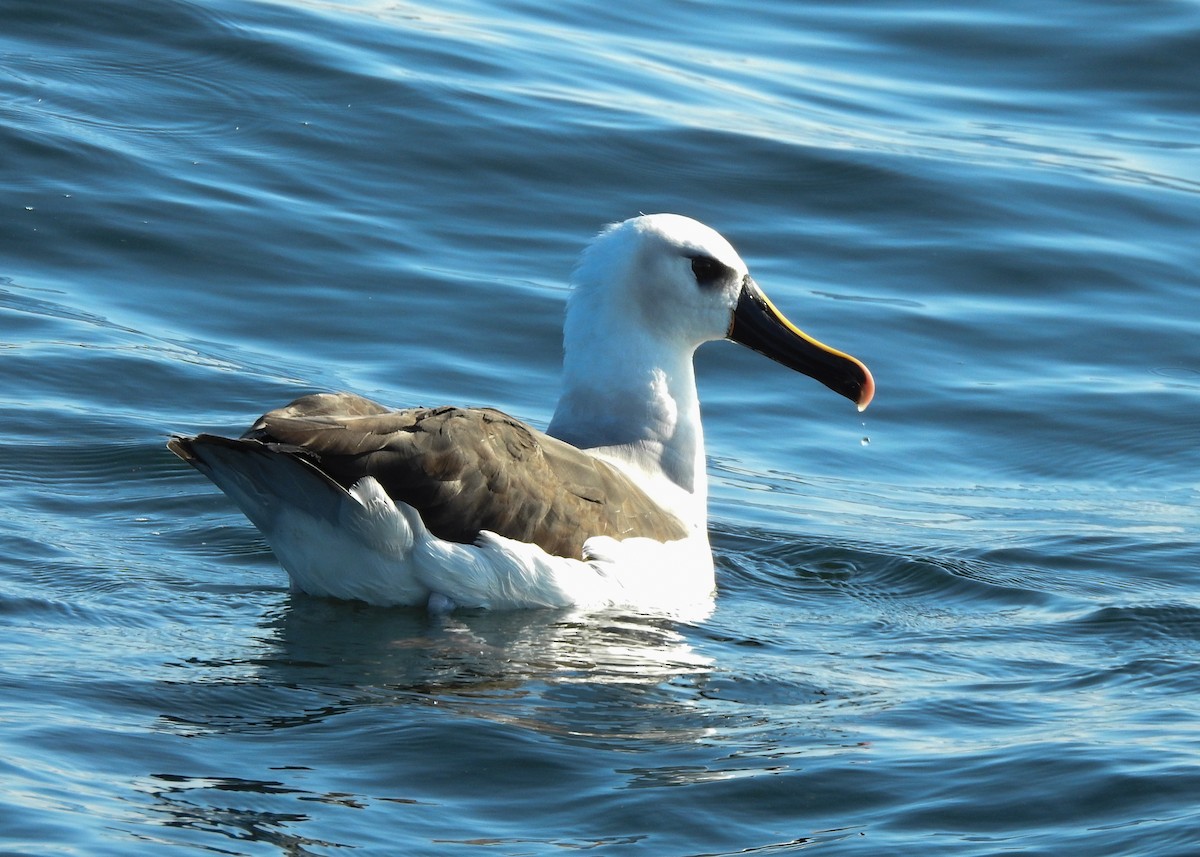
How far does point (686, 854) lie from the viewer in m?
5.77

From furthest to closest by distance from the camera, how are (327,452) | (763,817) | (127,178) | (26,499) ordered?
(127,178) → (26,499) → (327,452) → (763,817)

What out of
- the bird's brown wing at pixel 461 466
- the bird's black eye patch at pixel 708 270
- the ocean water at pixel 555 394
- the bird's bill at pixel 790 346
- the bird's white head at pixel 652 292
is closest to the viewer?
the ocean water at pixel 555 394

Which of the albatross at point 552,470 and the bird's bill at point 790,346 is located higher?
the bird's bill at point 790,346

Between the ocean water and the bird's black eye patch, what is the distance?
1.32 meters

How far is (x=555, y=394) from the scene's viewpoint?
11.9m

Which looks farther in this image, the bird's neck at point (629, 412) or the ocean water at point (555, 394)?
the bird's neck at point (629, 412)

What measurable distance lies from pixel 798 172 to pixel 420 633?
357 inches

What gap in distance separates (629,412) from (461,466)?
1783 millimetres

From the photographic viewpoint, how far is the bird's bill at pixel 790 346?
31.9ft

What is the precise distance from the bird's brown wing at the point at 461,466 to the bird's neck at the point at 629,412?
82cm

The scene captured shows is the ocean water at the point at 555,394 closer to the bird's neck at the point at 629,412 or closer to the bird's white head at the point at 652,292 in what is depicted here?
the bird's neck at the point at 629,412

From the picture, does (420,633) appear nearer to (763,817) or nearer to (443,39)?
(763,817)

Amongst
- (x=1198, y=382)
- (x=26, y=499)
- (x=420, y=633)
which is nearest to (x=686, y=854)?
(x=420, y=633)

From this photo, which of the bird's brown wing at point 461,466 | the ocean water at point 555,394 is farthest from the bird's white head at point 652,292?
the ocean water at point 555,394
